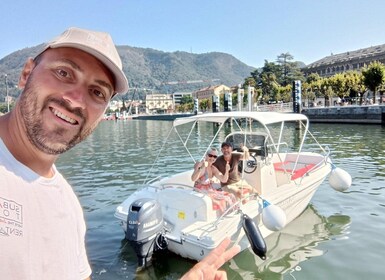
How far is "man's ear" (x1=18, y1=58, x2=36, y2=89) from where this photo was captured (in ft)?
4.84

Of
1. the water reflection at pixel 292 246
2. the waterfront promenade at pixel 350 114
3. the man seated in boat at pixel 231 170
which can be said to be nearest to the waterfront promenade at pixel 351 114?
the waterfront promenade at pixel 350 114

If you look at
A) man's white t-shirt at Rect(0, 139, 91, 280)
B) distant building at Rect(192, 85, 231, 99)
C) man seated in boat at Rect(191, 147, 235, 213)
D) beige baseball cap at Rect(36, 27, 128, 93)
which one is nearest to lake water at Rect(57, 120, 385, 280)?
man seated in boat at Rect(191, 147, 235, 213)

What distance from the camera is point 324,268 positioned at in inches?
242

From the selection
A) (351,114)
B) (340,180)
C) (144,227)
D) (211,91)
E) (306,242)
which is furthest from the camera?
(211,91)

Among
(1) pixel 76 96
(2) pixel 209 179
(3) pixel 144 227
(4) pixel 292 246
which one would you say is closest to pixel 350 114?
(4) pixel 292 246

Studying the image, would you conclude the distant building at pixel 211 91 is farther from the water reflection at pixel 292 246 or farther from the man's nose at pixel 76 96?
the man's nose at pixel 76 96

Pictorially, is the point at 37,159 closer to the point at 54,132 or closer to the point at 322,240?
the point at 54,132

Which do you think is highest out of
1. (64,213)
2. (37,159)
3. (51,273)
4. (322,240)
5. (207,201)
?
(37,159)

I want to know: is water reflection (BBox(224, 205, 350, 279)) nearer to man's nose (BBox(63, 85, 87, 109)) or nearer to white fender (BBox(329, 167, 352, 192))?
white fender (BBox(329, 167, 352, 192))

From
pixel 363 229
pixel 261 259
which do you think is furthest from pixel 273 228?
pixel 363 229

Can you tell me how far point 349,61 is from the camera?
104 metres

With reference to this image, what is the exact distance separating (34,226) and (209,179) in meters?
6.27

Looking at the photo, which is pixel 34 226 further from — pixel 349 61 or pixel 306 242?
pixel 349 61

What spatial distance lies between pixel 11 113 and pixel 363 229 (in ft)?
27.0
